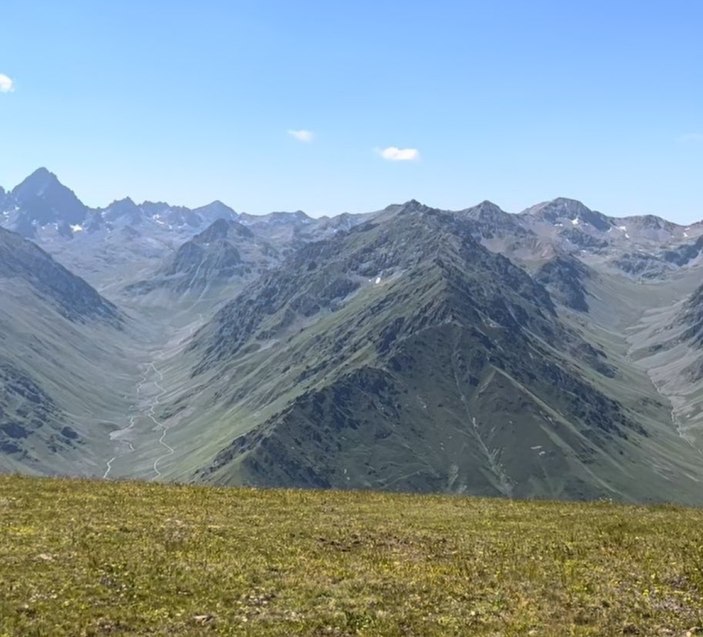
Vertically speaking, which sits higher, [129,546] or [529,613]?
[529,613]

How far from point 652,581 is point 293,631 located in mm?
14697

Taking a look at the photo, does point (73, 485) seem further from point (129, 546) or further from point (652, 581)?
point (652, 581)

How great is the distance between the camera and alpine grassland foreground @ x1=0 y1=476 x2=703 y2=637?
81.6 ft

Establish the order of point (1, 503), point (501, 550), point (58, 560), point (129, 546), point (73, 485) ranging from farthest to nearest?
point (73, 485) → point (1, 503) → point (501, 550) → point (129, 546) → point (58, 560)

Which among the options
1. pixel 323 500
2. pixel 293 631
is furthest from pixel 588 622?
pixel 323 500

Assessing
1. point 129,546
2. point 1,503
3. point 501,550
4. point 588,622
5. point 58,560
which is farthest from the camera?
point 1,503

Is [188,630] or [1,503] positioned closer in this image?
[188,630]

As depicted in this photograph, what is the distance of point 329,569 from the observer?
98.3ft

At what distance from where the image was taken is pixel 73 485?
44.8m

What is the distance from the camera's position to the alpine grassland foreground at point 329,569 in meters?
24.9

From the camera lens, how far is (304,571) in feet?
97.0

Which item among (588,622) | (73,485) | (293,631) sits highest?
(588,622)

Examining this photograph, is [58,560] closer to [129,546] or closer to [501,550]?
[129,546]

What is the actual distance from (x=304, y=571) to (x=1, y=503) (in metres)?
17.9
